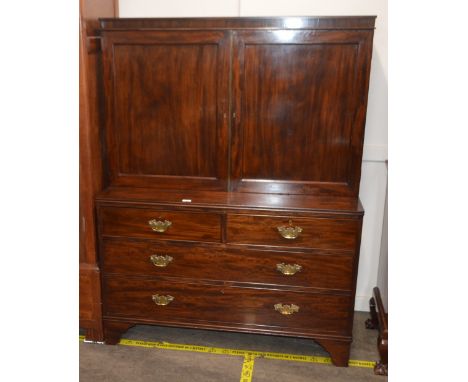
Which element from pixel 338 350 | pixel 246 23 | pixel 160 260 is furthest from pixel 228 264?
pixel 246 23

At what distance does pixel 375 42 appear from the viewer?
2.37m

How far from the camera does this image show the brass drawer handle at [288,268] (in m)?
2.09

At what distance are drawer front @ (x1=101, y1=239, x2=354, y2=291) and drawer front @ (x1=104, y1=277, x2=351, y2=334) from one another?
0.07m

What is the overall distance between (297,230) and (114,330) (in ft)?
4.06

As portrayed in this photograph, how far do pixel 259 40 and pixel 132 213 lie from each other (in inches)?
43.7

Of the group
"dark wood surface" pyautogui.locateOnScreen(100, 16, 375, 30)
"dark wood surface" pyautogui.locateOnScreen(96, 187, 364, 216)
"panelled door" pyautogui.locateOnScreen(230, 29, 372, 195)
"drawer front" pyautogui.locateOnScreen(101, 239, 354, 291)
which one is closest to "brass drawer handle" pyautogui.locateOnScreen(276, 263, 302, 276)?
"drawer front" pyautogui.locateOnScreen(101, 239, 354, 291)

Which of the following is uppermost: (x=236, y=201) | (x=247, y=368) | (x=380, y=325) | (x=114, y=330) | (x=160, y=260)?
(x=236, y=201)

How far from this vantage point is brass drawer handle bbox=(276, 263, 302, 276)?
2090 mm

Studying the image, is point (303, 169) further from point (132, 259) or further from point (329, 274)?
point (132, 259)

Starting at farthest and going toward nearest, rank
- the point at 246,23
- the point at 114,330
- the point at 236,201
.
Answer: the point at 114,330 < the point at 236,201 < the point at 246,23

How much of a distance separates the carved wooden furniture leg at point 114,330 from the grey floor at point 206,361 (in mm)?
43

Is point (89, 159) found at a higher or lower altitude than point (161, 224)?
higher

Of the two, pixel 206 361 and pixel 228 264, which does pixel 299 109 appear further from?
pixel 206 361

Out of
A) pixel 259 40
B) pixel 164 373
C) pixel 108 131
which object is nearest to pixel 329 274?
pixel 164 373
